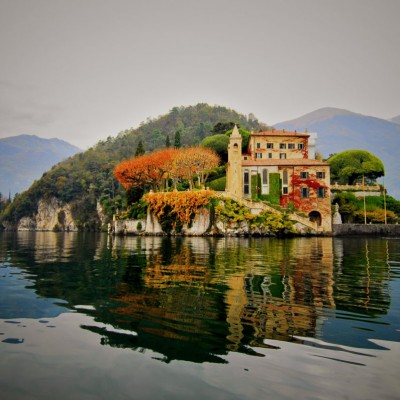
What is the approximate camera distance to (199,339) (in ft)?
23.2

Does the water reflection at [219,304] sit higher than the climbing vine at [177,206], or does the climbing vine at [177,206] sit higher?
the climbing vine at [177,206]

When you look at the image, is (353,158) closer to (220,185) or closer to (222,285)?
(220,185)

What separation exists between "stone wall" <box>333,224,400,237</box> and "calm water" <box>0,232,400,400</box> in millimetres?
Result: 45123

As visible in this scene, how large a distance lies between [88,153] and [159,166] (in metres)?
95.0

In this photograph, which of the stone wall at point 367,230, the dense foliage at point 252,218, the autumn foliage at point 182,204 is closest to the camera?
the dense foliage at point 252,218

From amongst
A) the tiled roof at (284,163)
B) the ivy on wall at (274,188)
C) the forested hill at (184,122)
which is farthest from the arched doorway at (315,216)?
the forested hill at (184,122)

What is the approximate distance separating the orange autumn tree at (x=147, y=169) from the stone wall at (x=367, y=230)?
30714 millimetres

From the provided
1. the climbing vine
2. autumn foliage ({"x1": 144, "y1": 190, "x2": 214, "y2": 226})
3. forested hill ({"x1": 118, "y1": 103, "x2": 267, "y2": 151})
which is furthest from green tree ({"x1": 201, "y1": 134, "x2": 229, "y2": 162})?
forested hill ({"x1": 118, "y1": 103, "x2": 267, "y2": 151})

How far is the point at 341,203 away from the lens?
62875 millimetres

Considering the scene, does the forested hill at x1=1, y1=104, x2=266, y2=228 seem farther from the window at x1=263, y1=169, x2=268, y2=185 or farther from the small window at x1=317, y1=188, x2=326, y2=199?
the small window at x1=317, y1=188, x2=326, y2=199

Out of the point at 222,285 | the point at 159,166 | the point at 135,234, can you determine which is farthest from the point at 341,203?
the point at 222,285

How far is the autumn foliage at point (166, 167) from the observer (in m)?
61.4

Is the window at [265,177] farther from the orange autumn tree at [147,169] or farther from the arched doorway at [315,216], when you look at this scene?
the orange autumn tree at [147,169]

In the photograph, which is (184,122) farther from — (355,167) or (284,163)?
(284,163)
